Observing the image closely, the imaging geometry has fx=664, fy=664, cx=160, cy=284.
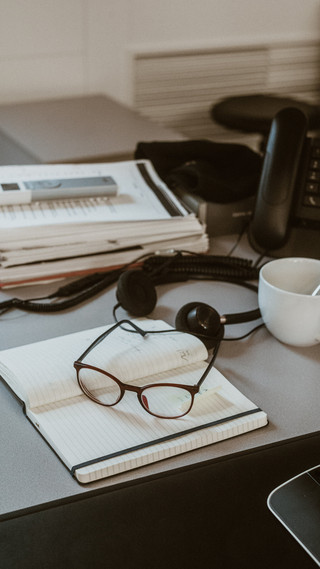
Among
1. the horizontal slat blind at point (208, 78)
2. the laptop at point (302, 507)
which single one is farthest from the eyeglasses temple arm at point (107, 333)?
the horizontal slat blind at point (208, 78)

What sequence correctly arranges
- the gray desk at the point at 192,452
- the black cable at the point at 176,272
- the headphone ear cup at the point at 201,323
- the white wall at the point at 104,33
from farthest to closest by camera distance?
the white wall at the point at 104,33
the black cable at the point at 176,272
the headphone ear cup at the point at 201,323
the gray desk at the point at 192,452

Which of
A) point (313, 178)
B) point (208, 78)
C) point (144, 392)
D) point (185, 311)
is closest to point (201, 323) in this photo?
point (185, 311)

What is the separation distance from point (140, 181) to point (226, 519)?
2.30 feet

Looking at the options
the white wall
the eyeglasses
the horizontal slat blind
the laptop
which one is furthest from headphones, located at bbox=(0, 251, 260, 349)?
the horizontal slat blind

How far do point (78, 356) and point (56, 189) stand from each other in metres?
0.39

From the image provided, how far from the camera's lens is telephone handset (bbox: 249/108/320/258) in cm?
107

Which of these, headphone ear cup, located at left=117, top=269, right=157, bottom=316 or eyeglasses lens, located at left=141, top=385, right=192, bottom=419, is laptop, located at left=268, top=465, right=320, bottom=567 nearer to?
eyeglasses lens, located at left=141, top=385, right=192, bottom=419

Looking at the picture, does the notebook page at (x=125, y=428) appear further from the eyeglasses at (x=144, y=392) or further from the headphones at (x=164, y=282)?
the headphones at (x=164, y=282)

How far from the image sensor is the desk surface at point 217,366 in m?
0.64

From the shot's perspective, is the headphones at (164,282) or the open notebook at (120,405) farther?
the headphones at (164,282)

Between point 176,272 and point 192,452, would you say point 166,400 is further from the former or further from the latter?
point 176,272

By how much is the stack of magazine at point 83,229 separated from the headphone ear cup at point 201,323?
0.23 meters

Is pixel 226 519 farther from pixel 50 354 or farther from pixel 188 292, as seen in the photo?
pixel 188 292

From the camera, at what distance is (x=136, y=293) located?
3.09ft
